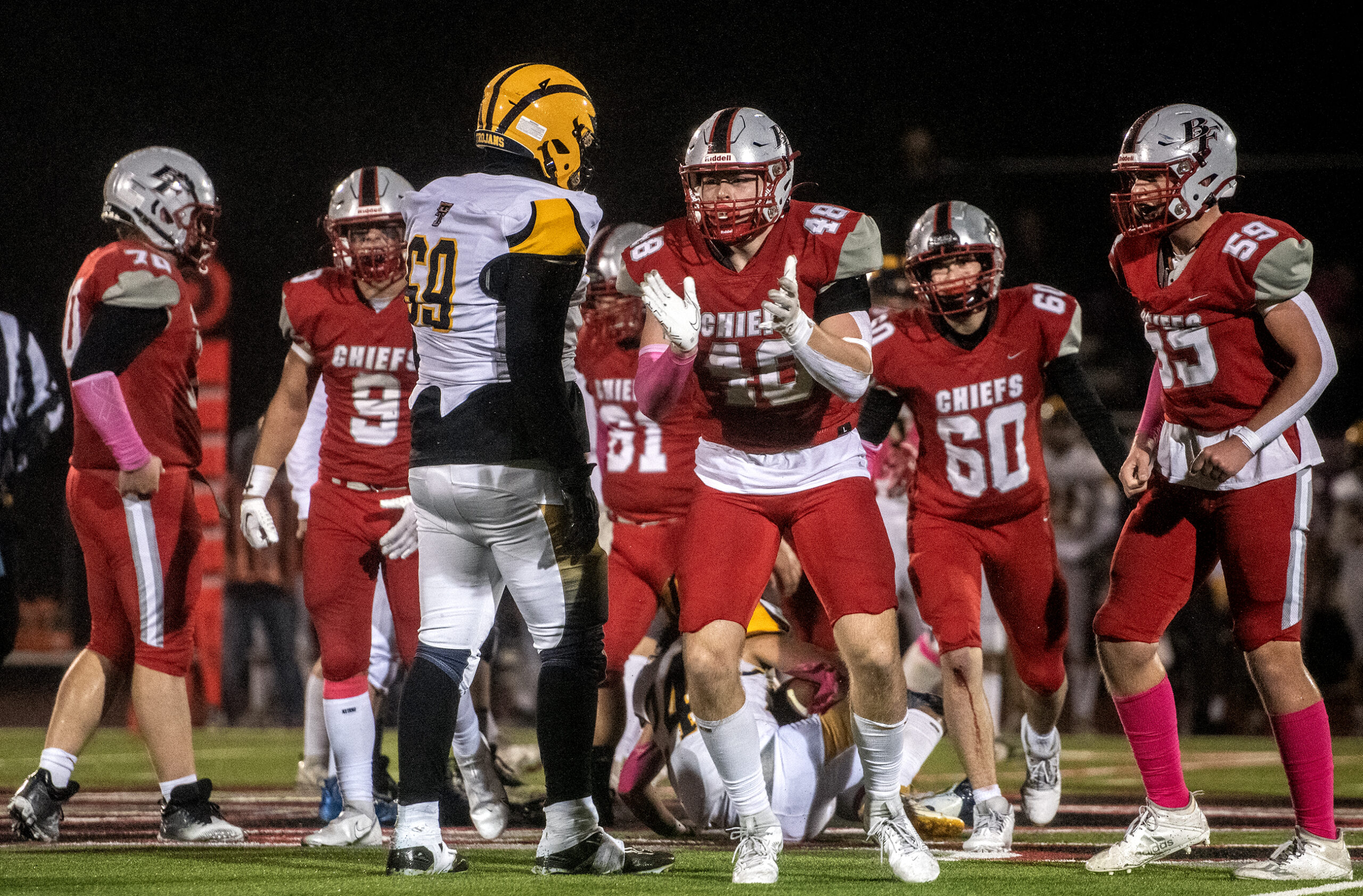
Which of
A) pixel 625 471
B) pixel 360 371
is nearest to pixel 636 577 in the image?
pixel 625 471

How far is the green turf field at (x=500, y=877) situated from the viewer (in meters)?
3.47

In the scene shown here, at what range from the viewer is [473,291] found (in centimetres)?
376

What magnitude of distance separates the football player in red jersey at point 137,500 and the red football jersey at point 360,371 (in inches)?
16.7

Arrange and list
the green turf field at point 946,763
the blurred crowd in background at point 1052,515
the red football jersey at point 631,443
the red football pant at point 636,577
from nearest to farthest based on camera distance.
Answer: the red football pant at point 636,577
the red football jersey at point 631,443
the green turf field at point 946,763
the blurred crowd in background at point 1052,515

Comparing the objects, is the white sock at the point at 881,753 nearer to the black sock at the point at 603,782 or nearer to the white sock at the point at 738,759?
the white sock at the point at 738,759

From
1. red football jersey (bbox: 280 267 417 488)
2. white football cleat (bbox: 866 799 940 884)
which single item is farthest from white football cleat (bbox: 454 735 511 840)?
white football cleat (bbox: 866 799 940 884)

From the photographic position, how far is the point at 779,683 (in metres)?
4.98

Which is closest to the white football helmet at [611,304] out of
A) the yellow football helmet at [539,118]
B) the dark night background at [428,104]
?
the yellow football helmet at [539,118]

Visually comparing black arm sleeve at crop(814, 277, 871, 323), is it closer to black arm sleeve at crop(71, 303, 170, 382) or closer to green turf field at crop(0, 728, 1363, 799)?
black arm sleeve at crop(71, 303, 170, 382)

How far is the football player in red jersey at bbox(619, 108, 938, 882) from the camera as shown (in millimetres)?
3689

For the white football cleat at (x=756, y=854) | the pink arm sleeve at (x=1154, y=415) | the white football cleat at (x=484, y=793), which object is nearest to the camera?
the white football cleat at (x=756, y=854)

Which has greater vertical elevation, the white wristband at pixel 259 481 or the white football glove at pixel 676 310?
the white football glove at pixel 676 310

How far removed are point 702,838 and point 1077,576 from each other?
5112mm

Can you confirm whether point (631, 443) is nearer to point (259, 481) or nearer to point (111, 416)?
point (259, 481)
